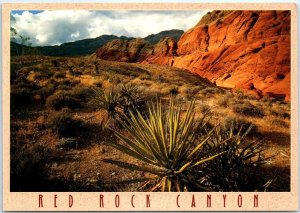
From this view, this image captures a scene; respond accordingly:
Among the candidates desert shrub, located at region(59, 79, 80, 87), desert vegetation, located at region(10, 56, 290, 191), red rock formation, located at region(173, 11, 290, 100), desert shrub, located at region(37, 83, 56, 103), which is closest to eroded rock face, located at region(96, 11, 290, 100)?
red rock formation, located at region(173, 11, 290, 100)

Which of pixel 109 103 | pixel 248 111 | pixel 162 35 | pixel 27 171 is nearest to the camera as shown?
pixel 27 171

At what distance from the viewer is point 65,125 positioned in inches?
211

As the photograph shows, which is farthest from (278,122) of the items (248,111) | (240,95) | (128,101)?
(240,95)

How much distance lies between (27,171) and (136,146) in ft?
7.02

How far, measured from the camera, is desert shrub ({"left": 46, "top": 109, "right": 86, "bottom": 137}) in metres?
5.25

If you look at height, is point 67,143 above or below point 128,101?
below

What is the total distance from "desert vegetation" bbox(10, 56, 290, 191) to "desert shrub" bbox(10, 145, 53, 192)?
14mm

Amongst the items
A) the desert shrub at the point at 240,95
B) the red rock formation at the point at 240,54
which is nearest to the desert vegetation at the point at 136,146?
the desert shrub at the point at 240,95

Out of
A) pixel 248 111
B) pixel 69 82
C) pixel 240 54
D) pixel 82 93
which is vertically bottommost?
pixel 248 111

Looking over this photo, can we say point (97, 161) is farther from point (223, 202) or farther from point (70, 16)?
point (70, 16)

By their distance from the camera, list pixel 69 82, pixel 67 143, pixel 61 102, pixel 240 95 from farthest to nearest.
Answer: pixel 240 95 → pixel 69 82 → pixel 61 102 → pixel 67 143

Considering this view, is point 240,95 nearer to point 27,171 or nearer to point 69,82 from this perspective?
point 69,82

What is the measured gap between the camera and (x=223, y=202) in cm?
352

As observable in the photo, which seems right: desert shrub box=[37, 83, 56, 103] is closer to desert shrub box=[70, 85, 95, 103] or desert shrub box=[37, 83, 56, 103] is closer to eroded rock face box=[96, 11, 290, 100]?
desert shrub box=[70, 85, 95, 103]
